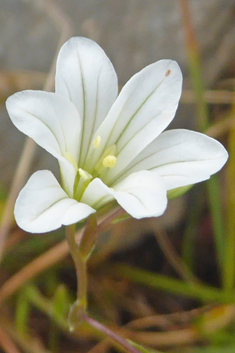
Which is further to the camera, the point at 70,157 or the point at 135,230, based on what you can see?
the point at 135,230

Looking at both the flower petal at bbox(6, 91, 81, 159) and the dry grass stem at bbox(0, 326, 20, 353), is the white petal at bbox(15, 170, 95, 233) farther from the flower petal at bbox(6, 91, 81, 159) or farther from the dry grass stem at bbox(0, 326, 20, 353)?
the dry grass stem at bbox(0, 326, 20, 353)

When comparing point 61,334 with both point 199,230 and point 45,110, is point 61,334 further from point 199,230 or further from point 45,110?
point 45,110

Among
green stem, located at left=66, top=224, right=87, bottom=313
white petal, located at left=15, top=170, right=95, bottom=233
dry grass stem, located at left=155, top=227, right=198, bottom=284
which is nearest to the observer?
white petal, located at left=15, top=170, right=95, bottom=233

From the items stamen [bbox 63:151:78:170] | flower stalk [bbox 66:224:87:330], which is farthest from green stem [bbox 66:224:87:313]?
stamen [bbox 63:151:78:170]

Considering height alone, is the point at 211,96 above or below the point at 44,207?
below

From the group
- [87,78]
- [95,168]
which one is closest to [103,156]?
[95,168]

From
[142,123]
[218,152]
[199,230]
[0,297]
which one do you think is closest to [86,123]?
[142,123]

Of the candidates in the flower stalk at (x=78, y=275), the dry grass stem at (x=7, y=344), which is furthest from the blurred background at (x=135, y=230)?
the flower stalk at (x=78, y=275)

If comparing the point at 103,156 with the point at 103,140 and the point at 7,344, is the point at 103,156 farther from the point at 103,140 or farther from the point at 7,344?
the point at 7,344
